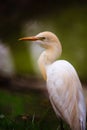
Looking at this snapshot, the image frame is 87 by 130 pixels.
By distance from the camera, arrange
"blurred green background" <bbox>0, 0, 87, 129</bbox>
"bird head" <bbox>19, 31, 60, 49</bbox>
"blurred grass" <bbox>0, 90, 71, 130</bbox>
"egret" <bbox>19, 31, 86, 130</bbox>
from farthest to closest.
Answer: "blurred green background" <bbox>0, 0, 87, 129</bbox> → "blurred grass" <bbox>0, 90, 71, 130</bbox> → "bird head" <bbox>19, 31, 60, 49</bbox> → "egret" <bbox>19, 31, 86, 130</bbox>

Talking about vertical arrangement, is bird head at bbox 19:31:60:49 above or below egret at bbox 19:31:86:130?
above

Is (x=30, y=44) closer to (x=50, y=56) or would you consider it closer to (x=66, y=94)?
(x=50, y=56)

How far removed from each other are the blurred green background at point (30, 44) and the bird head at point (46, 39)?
4.09ft

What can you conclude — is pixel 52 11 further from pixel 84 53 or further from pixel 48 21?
pixel 84 53

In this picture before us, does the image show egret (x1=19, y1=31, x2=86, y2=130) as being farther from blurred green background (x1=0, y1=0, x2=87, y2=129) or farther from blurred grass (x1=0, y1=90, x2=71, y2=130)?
blurred green background (x1=0, y1=0, x2=87, y2=129)

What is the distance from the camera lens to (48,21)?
7113 millimetres

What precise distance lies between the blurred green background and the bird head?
4.09 feet

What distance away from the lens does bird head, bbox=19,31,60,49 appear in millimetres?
3906

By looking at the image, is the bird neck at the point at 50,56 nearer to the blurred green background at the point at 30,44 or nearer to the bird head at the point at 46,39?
the bird head at the point at 46,39

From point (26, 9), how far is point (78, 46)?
1.01 metres

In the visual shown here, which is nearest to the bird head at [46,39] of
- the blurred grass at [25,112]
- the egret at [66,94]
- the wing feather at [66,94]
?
the egret at [66,94]

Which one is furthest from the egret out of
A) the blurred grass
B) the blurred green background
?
the blurred green background

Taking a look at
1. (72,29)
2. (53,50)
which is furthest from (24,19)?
(53,50)

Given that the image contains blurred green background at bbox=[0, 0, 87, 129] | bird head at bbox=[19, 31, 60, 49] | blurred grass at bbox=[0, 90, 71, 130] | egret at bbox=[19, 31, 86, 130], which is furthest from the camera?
blurred green background at bbox=[0, 0, 87, 129]
